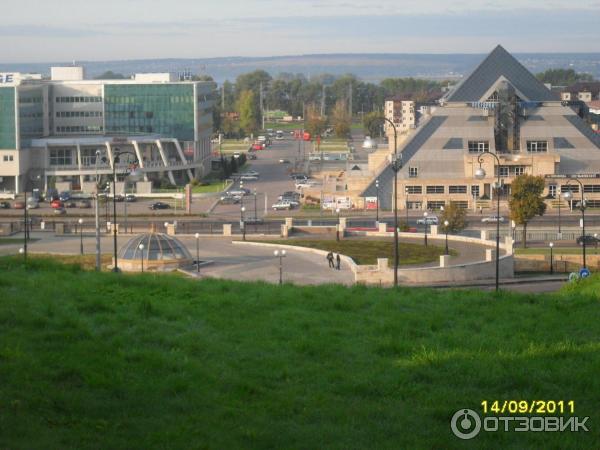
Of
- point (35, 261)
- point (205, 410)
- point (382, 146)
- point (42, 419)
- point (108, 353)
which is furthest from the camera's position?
point (382, 146)

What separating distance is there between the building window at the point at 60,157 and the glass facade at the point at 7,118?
151 inches

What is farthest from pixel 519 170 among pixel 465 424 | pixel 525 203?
pixel 465 424

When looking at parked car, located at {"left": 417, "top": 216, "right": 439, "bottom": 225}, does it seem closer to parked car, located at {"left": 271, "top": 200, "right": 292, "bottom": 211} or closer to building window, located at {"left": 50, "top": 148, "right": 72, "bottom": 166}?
parked car, located at {"left": 271, "top": 200, "right": 292, "bottom": 211}

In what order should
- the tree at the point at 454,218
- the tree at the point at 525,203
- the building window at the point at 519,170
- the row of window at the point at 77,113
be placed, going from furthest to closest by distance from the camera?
the row of window at the point at 77,113 < the building window at the point at 519,170 < the tree at the point at 454,218 < the tree at the point at 525,203

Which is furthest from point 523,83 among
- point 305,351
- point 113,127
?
point 305,351

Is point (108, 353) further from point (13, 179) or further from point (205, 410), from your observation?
point (13, 179)

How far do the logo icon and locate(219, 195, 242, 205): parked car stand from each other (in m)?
67.3

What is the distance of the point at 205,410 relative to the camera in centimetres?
998

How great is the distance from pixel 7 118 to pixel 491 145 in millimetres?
33453

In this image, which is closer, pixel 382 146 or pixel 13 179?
pixel 13 179

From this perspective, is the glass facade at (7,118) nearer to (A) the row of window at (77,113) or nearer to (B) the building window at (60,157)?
(B) the building window at (60,157)

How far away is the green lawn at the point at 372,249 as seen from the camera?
4500 cm

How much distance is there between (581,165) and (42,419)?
237 feet

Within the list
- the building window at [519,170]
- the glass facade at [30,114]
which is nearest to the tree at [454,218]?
the building window at [519,170]
